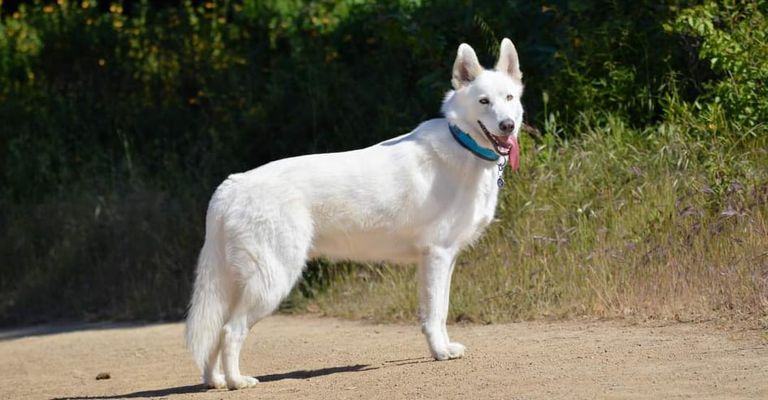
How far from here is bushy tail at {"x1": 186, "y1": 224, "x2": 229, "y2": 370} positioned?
Answer: 680 centimetres

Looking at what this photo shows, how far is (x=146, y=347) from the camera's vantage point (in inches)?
391

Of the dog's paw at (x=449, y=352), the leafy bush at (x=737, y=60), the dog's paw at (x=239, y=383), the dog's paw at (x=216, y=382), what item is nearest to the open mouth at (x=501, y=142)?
the dog's paw at (x=449, y=352)

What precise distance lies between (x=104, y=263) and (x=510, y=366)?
7.46 m

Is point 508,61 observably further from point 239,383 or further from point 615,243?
point 239,383

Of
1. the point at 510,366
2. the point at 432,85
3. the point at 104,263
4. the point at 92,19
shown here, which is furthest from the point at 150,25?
the point at 510,366

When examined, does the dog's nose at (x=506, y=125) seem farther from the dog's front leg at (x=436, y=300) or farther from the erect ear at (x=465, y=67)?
the dog's front leg at (x=436, y=300)

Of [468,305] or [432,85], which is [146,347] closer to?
[468,305]

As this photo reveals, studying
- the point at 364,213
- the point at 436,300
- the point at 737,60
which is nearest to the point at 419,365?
the point at 436,300

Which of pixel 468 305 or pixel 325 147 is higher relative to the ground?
pixel 325 147

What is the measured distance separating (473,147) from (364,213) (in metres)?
0.83

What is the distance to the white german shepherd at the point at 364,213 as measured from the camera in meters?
6.79

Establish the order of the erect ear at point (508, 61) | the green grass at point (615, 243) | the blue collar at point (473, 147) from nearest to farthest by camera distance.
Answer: the blue collar at point (473, 147)
the erect ear at point (508, 61)
the green grass at point (615, 243)

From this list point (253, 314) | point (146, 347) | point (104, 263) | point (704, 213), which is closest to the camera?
point (253, 314)

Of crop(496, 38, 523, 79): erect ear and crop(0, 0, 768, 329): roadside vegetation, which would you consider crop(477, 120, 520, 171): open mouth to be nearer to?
crop(496, 38, 523, 79): erect ear
